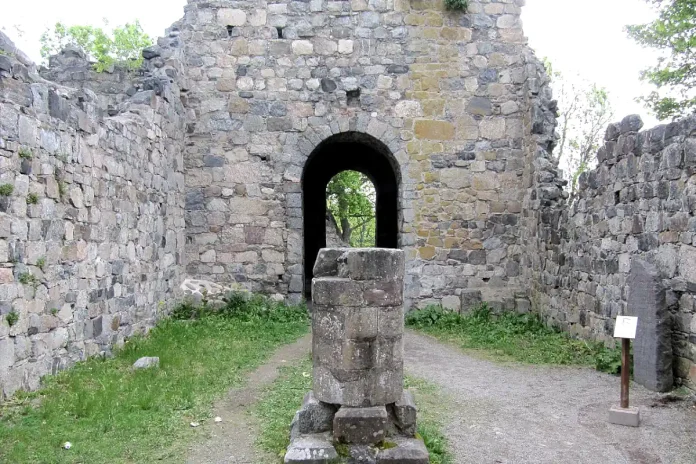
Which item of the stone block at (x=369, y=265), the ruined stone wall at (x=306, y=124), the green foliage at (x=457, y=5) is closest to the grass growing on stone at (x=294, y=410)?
the stone block at (x=369, y=265)

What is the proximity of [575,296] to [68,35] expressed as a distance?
102 ft

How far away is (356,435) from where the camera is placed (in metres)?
4.43

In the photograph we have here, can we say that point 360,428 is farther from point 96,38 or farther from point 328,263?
point 96,38

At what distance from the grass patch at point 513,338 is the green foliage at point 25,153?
20.2 feet

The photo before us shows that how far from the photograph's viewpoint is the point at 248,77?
35.8 feet

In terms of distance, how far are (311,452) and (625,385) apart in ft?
9.83

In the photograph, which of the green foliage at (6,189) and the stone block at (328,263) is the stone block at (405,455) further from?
the green foliage at (6,189)

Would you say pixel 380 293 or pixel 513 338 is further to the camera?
pixel 513 338

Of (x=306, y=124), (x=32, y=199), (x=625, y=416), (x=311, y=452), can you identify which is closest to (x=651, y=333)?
(x=625, y=416)

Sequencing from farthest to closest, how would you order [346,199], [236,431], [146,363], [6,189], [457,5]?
[346,199] → [457,5] → [146,363] → [6,189] → [236,431]

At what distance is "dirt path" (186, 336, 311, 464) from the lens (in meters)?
4.61

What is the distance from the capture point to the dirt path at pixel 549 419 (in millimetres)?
4680

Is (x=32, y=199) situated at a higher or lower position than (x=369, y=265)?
higher

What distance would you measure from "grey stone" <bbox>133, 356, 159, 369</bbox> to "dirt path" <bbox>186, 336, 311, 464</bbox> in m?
1.14
